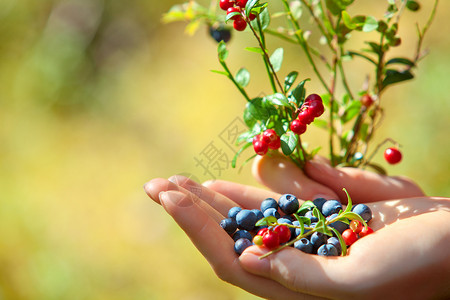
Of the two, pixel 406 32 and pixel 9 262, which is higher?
pixel 406 32

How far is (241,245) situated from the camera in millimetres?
912

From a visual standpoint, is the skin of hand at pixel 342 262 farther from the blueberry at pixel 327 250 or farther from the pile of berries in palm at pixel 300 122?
the pile of berries in palm at pixel 300 122

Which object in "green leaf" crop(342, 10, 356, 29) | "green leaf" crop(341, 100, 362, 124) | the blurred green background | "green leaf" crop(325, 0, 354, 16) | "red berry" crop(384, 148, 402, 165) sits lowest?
the blurred green background

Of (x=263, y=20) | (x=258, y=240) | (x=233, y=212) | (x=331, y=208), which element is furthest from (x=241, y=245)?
(x=263, y=20)

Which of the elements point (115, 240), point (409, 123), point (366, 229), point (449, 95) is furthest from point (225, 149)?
point (366, 229)

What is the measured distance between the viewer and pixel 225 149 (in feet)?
8.89

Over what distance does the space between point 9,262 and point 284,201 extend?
2.00m

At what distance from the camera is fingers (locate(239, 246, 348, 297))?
82cm

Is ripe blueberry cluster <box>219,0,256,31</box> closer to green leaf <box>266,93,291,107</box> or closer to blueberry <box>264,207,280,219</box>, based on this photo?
green leaf <box>266,93,291,107</box>

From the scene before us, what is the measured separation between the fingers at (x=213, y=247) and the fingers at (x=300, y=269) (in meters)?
0.03

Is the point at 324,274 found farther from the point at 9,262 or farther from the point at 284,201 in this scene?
the point at 9,262

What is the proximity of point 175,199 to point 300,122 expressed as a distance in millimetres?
308

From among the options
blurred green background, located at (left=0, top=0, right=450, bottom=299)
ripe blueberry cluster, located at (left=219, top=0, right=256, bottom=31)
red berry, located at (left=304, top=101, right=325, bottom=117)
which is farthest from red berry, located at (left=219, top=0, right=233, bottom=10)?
blurred green background, located at (left=0, top=0, right=450, bottom=299)

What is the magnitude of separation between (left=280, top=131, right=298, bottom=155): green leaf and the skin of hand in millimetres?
209
